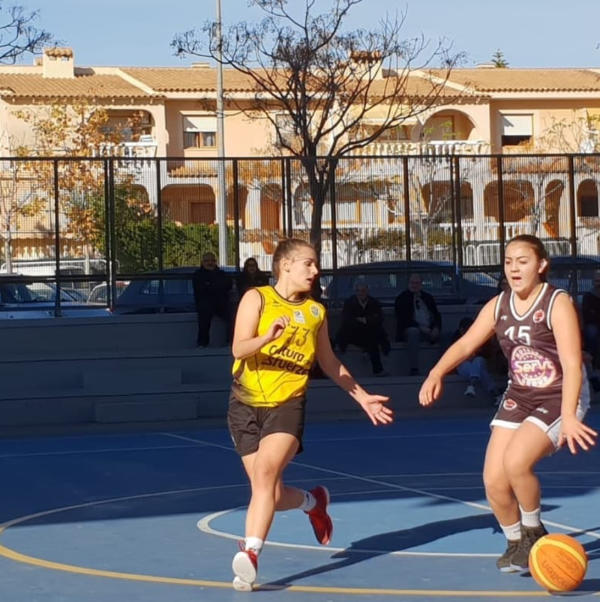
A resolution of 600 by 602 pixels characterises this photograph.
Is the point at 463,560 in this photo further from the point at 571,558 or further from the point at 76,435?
the point at 76,435

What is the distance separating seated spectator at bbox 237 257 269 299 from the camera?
20.7 m

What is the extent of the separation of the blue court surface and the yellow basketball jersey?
1014 millimetres

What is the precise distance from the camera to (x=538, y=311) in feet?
23.5

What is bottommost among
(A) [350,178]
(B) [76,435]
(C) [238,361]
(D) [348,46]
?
(B) [76,435]

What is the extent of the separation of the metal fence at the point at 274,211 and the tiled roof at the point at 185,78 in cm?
3700

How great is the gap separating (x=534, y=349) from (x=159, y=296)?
1449cm

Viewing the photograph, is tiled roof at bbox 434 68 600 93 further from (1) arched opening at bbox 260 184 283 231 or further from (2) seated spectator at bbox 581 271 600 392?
(2) seated spectator at bbox 581 271 600 392

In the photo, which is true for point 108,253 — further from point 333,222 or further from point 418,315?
point 418,315

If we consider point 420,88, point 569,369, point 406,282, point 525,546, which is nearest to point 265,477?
point 525,546

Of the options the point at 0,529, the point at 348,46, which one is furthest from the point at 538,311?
the point at 348,46

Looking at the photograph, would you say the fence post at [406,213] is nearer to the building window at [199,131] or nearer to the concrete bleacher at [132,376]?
the concrete bleacher at [132,376]

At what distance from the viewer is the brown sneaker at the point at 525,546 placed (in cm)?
731

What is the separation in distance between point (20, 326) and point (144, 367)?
2.05m

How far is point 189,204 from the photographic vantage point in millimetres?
21156
